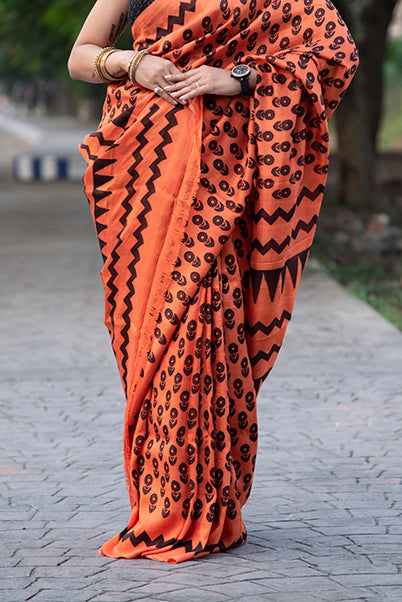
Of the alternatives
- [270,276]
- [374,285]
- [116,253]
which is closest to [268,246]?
[270,276]

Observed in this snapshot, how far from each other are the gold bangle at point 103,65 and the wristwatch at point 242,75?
15.9 inches

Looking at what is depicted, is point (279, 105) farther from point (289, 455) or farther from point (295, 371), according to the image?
point (295, 371)

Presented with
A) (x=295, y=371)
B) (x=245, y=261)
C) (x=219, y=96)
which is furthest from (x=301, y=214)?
(x=295, y=371)

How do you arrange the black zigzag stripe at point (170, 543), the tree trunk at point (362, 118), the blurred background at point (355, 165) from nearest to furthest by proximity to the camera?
the black zigzag stripe at point (170, 543)
the blurred background at point (355, 165)
the tree trunk at point (362, 118)

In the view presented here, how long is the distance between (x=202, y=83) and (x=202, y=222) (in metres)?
0.43

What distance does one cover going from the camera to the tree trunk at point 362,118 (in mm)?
14289

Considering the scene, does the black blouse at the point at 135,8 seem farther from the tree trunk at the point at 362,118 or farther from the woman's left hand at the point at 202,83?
the tree trunk at the point at 362,118

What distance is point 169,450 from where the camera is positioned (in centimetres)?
296

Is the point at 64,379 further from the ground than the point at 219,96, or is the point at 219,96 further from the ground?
the point at 219,96

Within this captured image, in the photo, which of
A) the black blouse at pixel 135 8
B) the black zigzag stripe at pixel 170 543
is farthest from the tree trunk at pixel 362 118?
the black zigzag stripe at pixel 170 543

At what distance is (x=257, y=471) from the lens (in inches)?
161

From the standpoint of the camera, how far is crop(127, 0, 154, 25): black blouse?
2.98 meters

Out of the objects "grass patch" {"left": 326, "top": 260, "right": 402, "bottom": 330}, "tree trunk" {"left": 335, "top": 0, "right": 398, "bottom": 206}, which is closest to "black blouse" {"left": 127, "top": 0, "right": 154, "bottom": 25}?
"grass patch" {"left": 326, "top": 260, "right": 402, "bottom": 330}

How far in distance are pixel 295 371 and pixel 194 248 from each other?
2.97 m
